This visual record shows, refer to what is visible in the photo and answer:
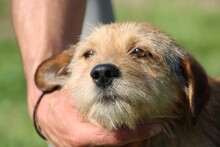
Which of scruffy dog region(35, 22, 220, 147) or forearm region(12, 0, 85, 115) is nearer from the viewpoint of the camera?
scruffy dog region(35, 22, 220, 147)

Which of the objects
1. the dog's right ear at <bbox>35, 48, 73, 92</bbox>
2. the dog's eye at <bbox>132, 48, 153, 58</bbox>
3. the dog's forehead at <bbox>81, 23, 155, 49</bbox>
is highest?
A: the dog's forehead at <bbox>81, 23, 155, 49</bbox>

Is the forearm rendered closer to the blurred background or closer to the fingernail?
the blurred background

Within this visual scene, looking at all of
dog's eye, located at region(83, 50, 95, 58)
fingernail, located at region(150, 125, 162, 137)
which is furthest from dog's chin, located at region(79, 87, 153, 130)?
dog's eye, located at region(83, 50, 95, 58)

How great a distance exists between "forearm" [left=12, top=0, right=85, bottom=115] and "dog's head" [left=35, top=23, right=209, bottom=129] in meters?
0.49

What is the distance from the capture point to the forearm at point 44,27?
6602 mm

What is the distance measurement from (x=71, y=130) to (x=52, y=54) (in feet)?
3.45

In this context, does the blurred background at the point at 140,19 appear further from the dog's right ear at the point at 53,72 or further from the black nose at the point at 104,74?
the black nose at the point at 104,74

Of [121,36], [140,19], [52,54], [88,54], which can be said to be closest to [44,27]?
[52,54]

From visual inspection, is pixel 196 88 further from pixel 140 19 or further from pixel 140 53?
pixel 140 19

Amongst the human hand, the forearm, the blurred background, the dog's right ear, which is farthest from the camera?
the blurred background

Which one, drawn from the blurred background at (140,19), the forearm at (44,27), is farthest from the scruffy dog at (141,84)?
the blurred background at (140,19)

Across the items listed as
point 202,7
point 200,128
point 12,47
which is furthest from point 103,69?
point 202,7

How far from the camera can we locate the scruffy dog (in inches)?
208

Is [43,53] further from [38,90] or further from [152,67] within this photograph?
[152,67]
